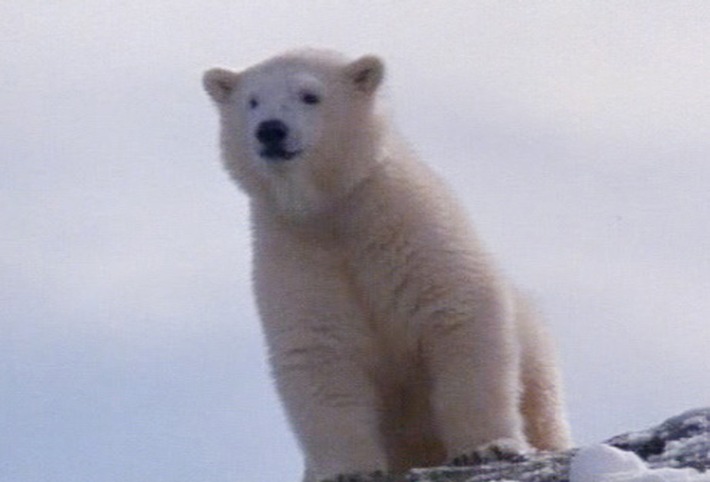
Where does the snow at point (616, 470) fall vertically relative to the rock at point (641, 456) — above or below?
below

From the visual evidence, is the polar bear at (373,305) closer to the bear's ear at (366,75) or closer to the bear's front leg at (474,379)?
the bear's front leg at (474,379)

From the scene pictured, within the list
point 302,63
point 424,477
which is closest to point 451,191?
point 302,63

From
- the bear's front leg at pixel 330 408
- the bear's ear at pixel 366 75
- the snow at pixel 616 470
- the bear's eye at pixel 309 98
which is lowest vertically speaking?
the snow at pixel 616 470

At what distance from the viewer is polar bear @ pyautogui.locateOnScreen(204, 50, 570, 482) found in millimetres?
9180

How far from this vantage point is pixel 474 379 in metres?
9.16

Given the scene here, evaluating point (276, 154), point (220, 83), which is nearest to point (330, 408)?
point (276, 154)

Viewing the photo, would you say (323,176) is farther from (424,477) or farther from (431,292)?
(424,477)

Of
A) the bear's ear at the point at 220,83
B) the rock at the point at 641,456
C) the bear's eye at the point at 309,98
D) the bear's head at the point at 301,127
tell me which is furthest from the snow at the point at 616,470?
the bear's ear at the point at 220,83

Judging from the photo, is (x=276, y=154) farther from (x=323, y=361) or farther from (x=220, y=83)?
(x=323, y=361)

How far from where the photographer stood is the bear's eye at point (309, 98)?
1020 centimetres

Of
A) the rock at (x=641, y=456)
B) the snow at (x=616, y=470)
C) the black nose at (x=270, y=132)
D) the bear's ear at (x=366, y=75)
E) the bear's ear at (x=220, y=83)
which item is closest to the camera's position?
the snow at (x=616, y=470)

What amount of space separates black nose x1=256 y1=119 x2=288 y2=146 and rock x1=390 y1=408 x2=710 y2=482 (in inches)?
119

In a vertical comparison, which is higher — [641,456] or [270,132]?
[270,132]

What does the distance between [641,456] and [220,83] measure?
15.7ft
